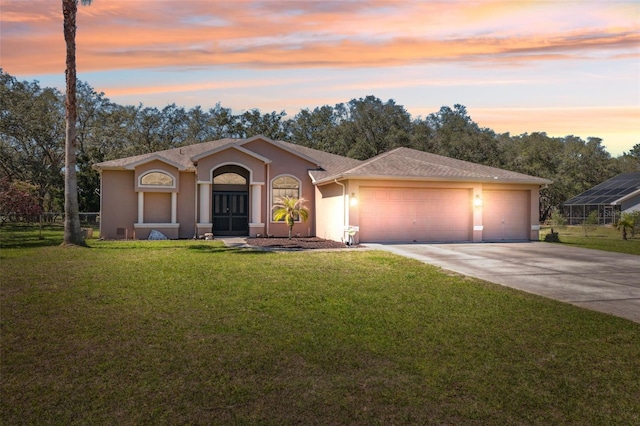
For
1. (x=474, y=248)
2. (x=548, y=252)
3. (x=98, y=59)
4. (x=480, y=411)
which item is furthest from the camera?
(x=474, y=248)

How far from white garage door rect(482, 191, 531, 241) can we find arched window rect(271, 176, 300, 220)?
8.97 metres

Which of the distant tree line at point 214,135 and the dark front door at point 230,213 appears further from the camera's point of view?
the distant tree line at point 214,135

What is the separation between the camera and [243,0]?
10758 millimetres

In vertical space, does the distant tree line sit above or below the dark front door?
above

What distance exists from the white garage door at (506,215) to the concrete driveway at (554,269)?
9.05 feet

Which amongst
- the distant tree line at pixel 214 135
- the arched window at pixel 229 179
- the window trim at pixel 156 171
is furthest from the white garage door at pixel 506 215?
the distant tree line at pixel 214 135

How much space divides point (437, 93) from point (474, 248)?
591 centimetres

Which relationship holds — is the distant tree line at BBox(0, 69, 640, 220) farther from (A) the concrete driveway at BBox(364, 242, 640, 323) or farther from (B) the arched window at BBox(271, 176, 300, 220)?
(A) the concrete driveway at BBox(364, 242, 640, 323)

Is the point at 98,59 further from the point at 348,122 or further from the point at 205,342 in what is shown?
the point at 348,122

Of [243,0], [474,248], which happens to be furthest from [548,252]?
[243,0]

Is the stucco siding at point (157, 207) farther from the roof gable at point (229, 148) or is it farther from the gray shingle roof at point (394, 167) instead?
the roof gable at point (229, 148)

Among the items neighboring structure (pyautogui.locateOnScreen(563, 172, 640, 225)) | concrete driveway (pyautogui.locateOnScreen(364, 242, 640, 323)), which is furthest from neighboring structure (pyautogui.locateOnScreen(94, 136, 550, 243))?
neighboring structure (pyautogui.locateOnScreen(563, 172, 640, 225))

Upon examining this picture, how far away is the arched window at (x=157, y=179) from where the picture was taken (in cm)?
2147

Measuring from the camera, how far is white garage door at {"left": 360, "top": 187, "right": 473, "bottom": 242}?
19109mm
